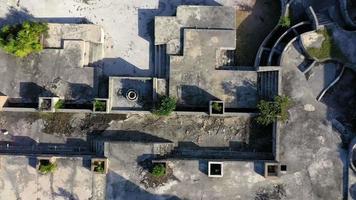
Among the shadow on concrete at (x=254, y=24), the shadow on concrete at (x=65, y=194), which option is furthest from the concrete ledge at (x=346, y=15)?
the shadow on concrete at (x=65, y=194)

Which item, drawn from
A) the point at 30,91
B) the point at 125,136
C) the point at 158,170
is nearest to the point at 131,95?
the point at 125,136

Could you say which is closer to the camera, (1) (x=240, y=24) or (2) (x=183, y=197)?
(2) (x=183, y=197)

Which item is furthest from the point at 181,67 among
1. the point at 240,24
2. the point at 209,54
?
the point at 240,24

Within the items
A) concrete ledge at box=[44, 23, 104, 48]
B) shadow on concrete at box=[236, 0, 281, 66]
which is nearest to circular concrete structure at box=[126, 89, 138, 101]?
concrete ledge at box=[44, 23, 104, 48]

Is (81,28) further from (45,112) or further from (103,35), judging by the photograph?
(45,112)

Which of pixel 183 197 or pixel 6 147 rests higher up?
pixel 6 147

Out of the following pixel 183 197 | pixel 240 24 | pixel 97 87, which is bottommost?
pixel 183 197

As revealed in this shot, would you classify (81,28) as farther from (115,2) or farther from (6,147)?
(6,147)

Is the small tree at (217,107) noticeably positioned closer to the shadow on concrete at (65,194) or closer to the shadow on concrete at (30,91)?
the shadow on concrete at (65,194)
